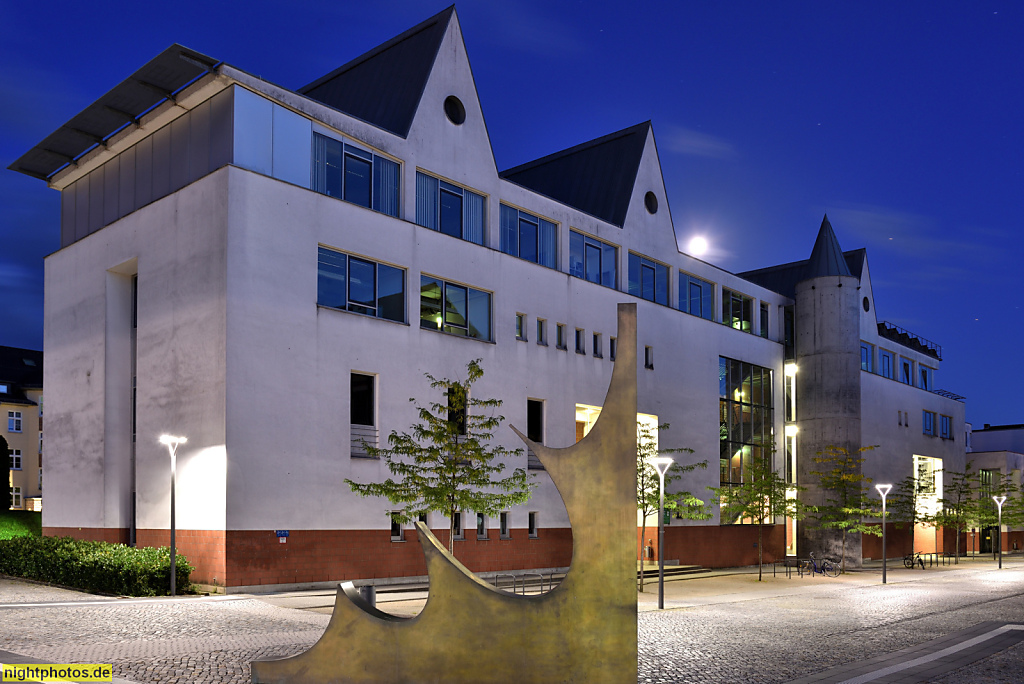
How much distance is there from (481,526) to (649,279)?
15339mm

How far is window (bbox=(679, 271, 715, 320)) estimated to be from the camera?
44.0 m

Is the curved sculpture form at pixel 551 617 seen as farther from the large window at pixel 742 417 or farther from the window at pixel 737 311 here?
the window at pixel 737 311

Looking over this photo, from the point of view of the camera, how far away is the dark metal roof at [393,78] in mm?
31578

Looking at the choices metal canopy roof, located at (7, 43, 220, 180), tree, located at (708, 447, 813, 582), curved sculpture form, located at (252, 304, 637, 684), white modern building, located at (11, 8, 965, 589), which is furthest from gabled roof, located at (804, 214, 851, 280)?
curved sculpture form, located at (252, 304, 637, 684)

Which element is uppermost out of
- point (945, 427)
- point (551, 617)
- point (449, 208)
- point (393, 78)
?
point (393, 78)

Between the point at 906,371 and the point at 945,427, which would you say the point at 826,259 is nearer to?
the point at 906,371

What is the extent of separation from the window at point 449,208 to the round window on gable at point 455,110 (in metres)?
2.36

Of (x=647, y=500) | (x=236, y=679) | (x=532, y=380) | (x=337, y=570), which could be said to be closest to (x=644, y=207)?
(x=532, y=380)

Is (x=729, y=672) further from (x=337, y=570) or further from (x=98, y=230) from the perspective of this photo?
(x=98, y=230)

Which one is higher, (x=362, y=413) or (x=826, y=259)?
(x=826, y=259)

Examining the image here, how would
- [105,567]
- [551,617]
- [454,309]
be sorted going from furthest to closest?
[454,309], [105,567], [551,617]

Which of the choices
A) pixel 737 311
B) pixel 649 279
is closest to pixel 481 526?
pixel 649 279

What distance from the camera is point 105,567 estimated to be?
77.6ft

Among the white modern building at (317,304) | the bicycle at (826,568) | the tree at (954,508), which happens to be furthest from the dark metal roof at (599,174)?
the tree at (954,508)
